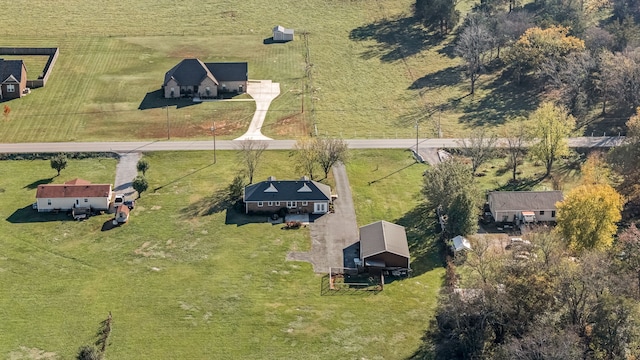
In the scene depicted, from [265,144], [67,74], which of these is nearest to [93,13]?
[67,74]

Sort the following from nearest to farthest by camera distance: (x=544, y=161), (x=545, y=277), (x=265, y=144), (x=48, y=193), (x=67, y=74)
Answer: (x=545, y=277)
(x=48, y=193)
(x=544, y=161)
(x=265, y=144)
(x=67, y=74)

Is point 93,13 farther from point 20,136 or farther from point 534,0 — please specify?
point 534,0

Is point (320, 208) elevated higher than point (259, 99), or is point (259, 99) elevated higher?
point (259, 99)

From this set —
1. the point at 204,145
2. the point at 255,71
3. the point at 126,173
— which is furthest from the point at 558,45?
the point at 126,173

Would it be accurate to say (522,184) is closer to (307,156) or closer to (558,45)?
(307,156)

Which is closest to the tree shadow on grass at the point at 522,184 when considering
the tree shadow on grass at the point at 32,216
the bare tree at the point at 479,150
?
the bare tree at the point at 479,150

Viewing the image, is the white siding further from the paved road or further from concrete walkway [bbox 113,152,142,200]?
the paved road
